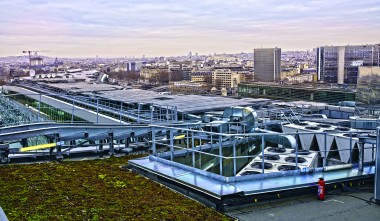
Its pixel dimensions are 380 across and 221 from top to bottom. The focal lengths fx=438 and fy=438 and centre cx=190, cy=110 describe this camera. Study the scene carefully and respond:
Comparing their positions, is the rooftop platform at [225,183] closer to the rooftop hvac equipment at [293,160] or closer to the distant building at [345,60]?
the rooftop hvac equipment at [293,160]

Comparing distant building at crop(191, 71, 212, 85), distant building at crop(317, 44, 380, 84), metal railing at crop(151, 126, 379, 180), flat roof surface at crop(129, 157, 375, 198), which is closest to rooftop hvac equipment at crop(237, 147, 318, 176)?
metal railing at crop(151, 126, 379, 180)

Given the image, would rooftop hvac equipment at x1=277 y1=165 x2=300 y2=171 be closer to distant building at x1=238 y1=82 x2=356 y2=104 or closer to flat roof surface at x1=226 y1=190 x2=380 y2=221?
flat roof surface at x1=226 y1=190 x2=380 y2=221

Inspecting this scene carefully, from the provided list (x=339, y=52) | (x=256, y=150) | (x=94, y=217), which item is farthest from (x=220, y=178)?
(x=339, y=52)

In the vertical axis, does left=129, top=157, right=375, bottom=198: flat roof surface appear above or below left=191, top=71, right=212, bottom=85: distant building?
above

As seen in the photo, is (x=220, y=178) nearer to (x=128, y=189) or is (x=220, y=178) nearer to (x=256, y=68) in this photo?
(x=128, y=189)

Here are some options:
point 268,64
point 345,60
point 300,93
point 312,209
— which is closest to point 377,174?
point 312,209
